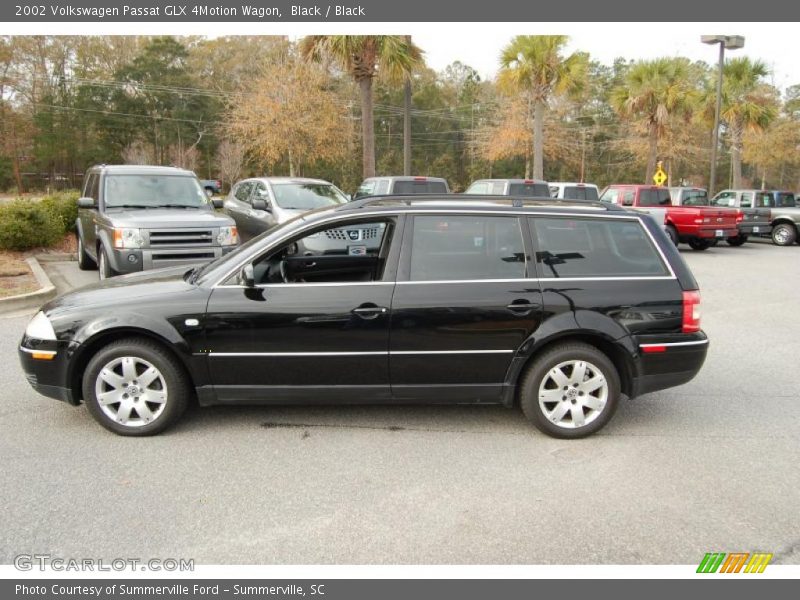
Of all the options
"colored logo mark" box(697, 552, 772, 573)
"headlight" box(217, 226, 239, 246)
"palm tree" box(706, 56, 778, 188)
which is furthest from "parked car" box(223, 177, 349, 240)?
"palm tree" box(706, 56, 778, 188)

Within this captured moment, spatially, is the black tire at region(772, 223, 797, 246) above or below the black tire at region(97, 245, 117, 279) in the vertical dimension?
above

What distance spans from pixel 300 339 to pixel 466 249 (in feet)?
4.37

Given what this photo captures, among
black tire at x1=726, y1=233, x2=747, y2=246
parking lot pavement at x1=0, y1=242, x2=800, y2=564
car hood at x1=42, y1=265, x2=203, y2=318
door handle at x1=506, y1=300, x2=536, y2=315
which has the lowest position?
parking lot pavement at x1=0, y1=242, x2=800, y2=564

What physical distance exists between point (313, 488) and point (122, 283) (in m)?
2.31

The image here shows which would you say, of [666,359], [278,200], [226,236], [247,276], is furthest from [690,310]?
[278,200]

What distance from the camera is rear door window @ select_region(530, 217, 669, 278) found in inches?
176

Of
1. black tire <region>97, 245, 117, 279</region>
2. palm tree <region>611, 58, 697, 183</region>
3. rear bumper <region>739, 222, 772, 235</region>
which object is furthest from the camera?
palm tree <region>611, 58, 697, 183</region>

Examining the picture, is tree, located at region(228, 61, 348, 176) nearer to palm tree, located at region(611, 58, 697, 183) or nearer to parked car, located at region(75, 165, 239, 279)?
palm tree, located at region(611, 58, 697, 183)

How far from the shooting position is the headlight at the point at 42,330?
4.31 m

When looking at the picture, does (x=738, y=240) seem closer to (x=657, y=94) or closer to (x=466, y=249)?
(x=657, y=94)

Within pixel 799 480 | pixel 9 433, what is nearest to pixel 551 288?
pixel 799 480

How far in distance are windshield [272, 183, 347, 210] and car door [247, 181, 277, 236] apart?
0.73 ft

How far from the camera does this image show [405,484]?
3791 millimetres

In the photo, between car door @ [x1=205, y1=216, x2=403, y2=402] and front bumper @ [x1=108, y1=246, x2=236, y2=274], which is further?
front bumper @ [x1=108, y1=246, x2=236, y2=274]
